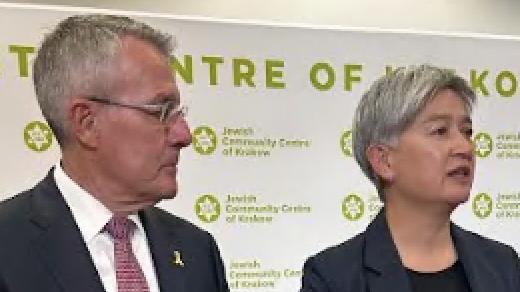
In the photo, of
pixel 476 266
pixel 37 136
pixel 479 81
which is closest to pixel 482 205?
pixel 479 81

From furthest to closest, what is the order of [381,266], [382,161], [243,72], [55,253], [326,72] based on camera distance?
[326,72] < [243,72] < [382,161] < [381,266] < [55,253]

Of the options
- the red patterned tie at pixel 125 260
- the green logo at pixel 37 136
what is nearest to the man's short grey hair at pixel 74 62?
the red patterned tie at pixel 125 260

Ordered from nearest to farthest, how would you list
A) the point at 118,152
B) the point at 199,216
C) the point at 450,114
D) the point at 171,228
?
the point at 118,152 < the point at 171,228 < the point at 450,114 < the point at 199,216

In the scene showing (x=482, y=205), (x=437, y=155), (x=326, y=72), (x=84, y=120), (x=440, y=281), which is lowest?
(x=482, y=205)

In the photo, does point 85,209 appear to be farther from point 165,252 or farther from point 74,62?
point 74,62

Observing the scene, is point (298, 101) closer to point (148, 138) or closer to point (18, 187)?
point (18, 187)

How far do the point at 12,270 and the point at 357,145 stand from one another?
39.2 inches

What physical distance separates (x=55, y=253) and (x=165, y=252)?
0.27m

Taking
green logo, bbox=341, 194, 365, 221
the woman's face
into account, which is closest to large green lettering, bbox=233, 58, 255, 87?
green logo, bbox=341, 194, 365, 221

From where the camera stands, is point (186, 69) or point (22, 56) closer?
point (22, 56)

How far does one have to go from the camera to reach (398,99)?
1.99 metres

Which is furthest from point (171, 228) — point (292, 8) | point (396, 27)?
point (396, 27)

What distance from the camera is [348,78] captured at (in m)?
3.59

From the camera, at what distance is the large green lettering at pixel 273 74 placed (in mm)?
3457
